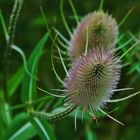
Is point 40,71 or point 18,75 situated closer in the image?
point 18,75

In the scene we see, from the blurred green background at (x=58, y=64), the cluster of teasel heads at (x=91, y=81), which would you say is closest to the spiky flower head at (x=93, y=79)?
the cluster of teasel heads at (x=91, y=81)

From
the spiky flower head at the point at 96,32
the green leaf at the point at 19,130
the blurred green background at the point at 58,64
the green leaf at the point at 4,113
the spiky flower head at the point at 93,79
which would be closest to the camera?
the spiky flower head at the point at 93,79

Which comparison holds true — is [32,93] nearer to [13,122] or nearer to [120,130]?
[13,122]

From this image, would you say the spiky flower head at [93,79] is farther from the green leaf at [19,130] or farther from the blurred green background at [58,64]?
the blurred green background at [58,64]

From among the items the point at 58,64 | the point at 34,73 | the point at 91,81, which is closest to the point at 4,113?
the point at 34,73

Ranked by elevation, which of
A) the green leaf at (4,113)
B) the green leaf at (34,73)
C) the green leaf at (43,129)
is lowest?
the green leaf at (43,129)

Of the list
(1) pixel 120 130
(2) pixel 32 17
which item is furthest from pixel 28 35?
(1) pixel 120 130

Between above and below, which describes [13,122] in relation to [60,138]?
above
